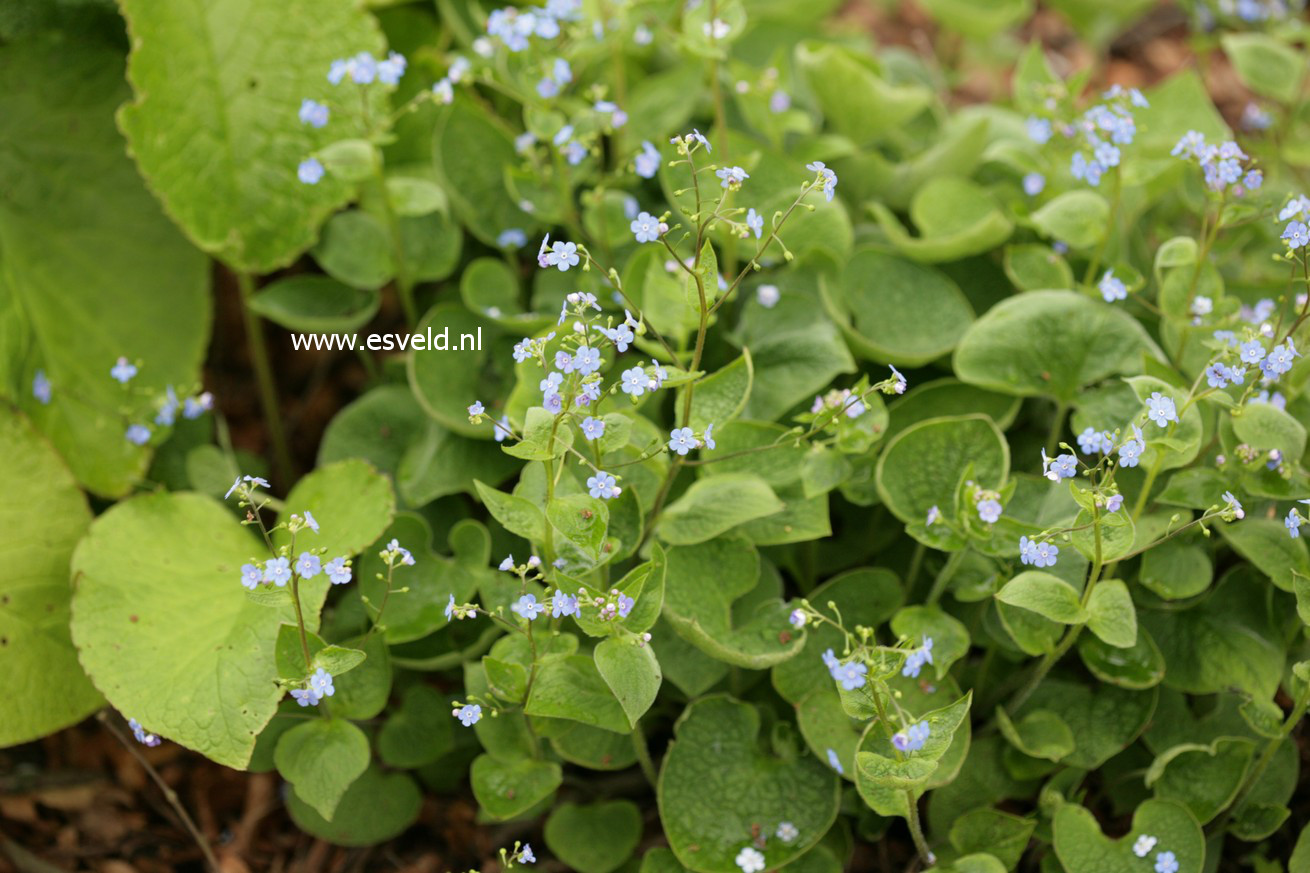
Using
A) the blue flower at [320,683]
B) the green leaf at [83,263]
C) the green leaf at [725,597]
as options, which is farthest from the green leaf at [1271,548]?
the green leaf at [83,263]

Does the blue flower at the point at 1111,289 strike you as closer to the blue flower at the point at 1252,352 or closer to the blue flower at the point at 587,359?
the blue flower at the point at 1252,352

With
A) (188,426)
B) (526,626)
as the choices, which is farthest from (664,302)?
(188,426)

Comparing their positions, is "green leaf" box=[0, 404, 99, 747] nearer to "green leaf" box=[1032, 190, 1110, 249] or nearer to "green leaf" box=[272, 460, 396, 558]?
"green leaf" box=[272, 460, 396, 558]

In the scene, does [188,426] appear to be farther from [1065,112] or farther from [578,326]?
[1065,112]

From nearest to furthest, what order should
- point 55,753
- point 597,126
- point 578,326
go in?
point 578,326, point 597,126, point 55,753

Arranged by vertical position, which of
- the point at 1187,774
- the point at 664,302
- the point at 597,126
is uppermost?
the point at 597,126

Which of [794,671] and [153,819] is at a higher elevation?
[794,671]

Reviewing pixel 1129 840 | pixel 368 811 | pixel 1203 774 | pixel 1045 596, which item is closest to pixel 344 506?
pixel 368 811
